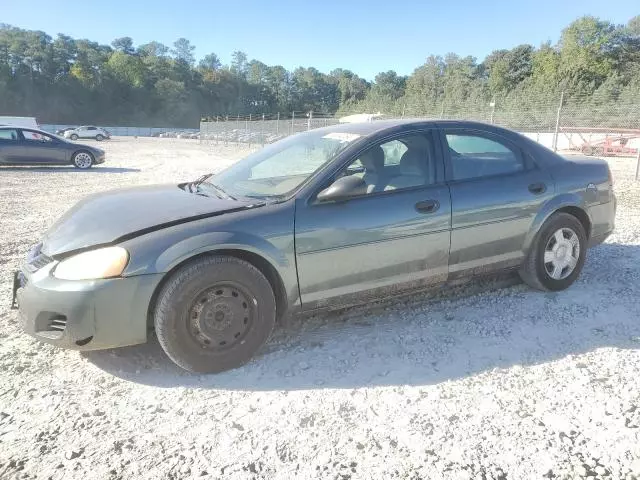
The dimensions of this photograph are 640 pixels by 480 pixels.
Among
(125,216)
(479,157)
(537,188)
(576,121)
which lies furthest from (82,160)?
(576,121)

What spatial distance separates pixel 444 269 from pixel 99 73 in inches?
4513

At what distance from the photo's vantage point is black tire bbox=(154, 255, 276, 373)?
2.85m

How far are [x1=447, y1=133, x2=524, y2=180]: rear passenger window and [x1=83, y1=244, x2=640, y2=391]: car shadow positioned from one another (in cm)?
106

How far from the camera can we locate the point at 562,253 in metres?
4.25

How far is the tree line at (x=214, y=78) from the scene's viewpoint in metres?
74.9

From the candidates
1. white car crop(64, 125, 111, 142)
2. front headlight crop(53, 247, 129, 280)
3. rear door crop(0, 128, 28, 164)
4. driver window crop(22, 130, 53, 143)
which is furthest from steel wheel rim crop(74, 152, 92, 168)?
white car crop(64, 125, 111, 142)

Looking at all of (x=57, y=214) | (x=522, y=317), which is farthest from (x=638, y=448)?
(x=57, y=214)

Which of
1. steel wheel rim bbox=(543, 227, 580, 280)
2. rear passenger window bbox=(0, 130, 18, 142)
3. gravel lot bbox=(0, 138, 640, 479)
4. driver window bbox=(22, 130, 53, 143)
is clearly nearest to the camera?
gravel lot bbox=(0, 138, 640, 479)

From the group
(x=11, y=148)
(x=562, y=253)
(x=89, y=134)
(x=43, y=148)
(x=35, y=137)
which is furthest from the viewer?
(x=89, y=134)

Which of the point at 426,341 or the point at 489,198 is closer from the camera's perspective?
the point at 426,341

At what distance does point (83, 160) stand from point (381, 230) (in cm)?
1517

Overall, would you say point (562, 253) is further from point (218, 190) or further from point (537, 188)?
point (218, 190)

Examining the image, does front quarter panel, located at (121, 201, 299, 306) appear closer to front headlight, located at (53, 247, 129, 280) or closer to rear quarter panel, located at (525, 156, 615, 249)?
front headlight, located at (53, 247, 129, 280)

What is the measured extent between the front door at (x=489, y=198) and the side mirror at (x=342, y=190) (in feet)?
2.69
